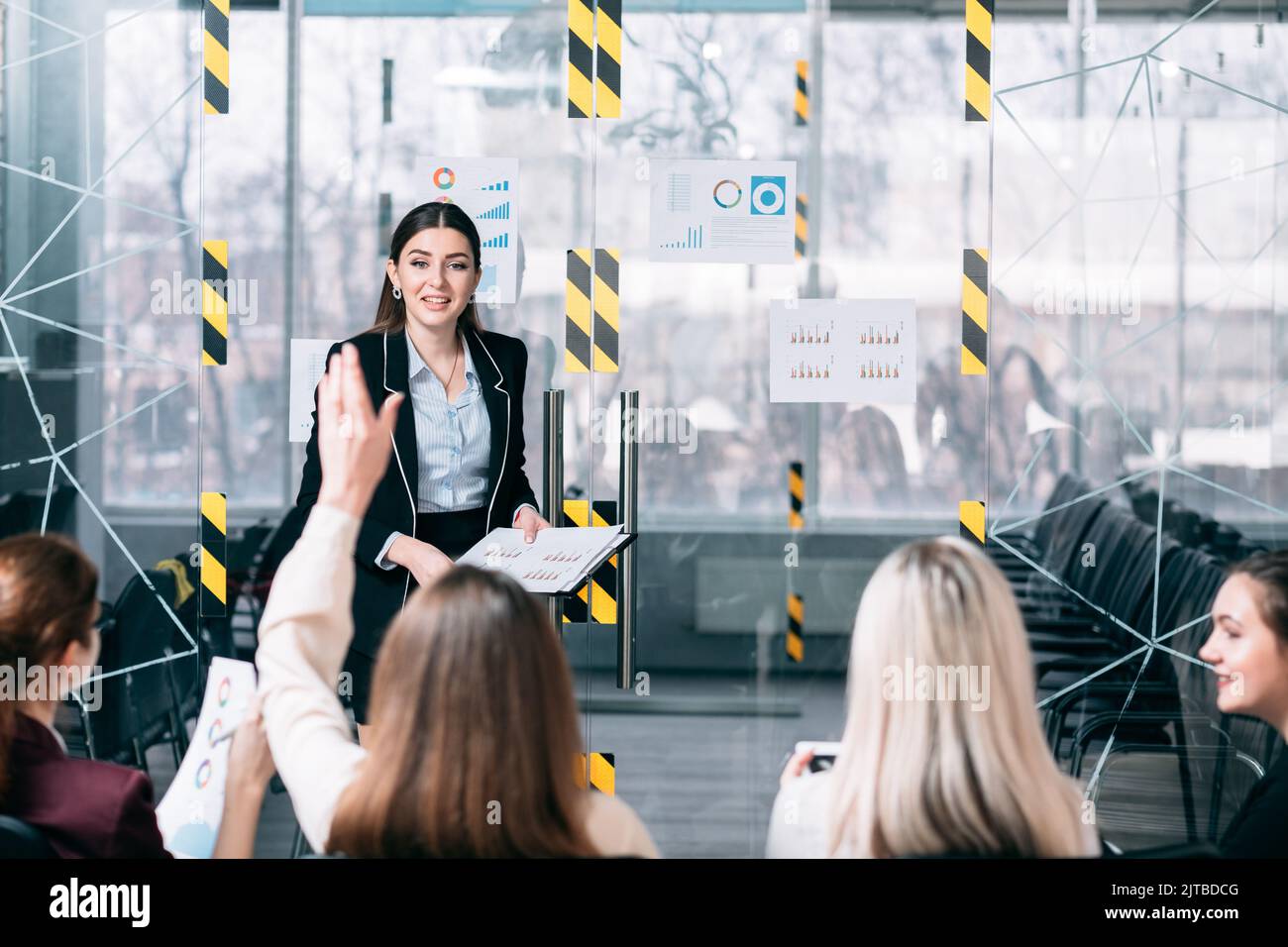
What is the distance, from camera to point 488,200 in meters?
4.00

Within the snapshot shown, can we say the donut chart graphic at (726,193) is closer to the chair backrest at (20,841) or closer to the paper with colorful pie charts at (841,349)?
the paper with colorful pie charts at (841,349)

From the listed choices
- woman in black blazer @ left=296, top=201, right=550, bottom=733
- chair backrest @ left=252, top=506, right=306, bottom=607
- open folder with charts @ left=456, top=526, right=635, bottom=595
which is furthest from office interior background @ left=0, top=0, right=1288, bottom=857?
open folder with charts @ left=456, top=526, right=635, bottom=595

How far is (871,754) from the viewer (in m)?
2.42

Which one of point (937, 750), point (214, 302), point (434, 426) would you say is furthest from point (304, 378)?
point (937, 750)

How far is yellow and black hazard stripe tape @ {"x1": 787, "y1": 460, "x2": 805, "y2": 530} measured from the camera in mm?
4109

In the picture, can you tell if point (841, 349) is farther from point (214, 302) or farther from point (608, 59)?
point (214, 302)

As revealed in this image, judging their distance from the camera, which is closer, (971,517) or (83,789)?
(83,789)

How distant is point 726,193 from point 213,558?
178cm

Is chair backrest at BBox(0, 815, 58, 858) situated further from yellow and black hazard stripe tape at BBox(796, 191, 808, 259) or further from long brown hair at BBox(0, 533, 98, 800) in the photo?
yellow and black hazard stripe tape at BBox(796, 191, 808, 259)

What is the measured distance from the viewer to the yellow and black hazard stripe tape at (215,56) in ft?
13.0

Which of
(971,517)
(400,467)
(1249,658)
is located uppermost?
(400,467)

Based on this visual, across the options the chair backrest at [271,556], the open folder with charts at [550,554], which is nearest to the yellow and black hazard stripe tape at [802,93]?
the open folder with charts at [550,554]
